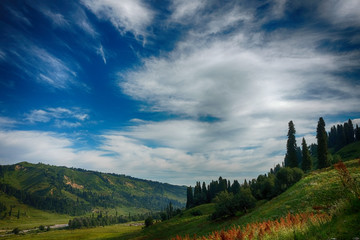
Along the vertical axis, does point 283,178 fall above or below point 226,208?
above

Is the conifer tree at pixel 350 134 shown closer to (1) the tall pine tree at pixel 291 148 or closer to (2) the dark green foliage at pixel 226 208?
(1) the tall pine tree at pixel 291 148

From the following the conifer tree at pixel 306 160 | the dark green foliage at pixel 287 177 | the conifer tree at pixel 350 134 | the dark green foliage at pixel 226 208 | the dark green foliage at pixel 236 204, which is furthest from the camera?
the conifer tree at pixel 350 134

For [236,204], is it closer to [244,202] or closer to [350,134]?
[244,202]

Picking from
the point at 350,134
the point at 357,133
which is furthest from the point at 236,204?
the point at 350,134

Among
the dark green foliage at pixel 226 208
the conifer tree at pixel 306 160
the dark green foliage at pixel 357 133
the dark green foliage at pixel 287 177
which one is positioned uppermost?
the dark green foliage at pixel 357 133

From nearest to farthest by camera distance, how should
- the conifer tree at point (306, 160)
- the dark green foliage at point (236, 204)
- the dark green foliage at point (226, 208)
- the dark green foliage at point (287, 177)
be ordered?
1. the dark green foliage at point (236, 204)
2. the dark green foliage at point (287, 177)
3. the dark green foliage at point (226, 208)
4. the conifer tree at point (306, 160)

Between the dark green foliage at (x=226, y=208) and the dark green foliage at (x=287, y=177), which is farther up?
the dark green foliage at (x=287, y=177)

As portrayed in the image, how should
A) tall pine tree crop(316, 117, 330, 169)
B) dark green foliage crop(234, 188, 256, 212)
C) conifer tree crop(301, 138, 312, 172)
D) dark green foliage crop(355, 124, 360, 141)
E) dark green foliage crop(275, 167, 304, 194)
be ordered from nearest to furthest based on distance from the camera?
dark green foliage crop(234, 188, 256, 212) → dark green foliage crop(275, 167, 304, 194) → tall pine tree crop(316, 117, 330, 169) → conifer tree crop(301, 138, 312, 172) → dark green foliage crop(355, 124, 360, 141)

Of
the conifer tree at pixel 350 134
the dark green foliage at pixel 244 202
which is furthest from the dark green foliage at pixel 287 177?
the conifer tree at pixel 350 134

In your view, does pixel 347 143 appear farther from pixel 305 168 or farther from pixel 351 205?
pixel 351 205

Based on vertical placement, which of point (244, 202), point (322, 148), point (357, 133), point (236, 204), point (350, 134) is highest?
point (350, 134)

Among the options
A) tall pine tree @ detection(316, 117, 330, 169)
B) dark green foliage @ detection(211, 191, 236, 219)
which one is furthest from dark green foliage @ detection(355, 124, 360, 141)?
dark green foliage @ detection(211, 191, 236, 219)

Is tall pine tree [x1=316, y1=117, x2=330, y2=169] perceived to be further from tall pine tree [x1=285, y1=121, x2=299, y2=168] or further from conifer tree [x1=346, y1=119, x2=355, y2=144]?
conifer tree [x1=346, y1=119, x2=355, y2=144]

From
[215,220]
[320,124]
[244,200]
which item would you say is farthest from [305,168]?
[215,220]
